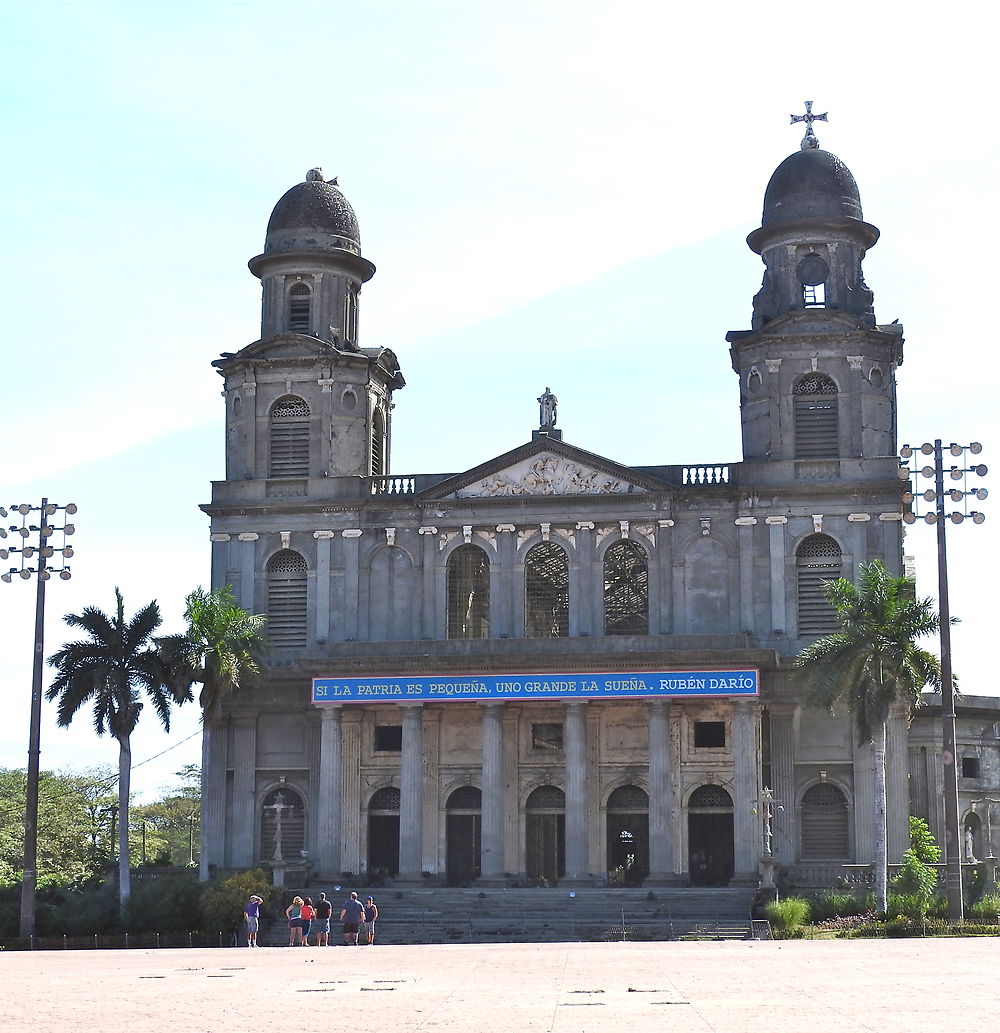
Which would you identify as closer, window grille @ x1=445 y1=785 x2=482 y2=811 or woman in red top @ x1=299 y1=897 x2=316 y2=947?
woman in red top @ x1=299 y1=897 x2=316 y2=947

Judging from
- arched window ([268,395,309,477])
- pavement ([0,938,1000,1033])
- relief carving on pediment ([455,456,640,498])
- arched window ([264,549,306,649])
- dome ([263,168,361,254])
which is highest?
dome ([263,168,361,254])

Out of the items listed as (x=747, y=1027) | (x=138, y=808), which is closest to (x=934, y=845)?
(x=747, y=1027)

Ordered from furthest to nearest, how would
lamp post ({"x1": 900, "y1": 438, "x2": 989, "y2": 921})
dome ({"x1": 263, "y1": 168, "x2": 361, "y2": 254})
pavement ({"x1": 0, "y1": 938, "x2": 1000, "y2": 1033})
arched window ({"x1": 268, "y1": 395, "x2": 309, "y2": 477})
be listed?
1. dome ({"x1": 263, "y1": 168, "x2": 361, "y2": 254})
2. arched window ({"x1": 268, "y1": 395, "x2": 309, "y2": 477})
3. lamp post ({"x1": 900, "y1": 438, "x2": 989, "y2": 921})
4. pavement ({"x1": 0, "y1": 938, "x2": 1000, "y2": 1033})

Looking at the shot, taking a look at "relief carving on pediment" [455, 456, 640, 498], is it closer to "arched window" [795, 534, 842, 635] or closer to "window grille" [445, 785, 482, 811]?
"arched window" [795, 534, 842, 635]

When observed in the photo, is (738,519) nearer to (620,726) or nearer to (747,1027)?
Answer: (620,726)

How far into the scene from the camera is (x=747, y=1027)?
1905cm

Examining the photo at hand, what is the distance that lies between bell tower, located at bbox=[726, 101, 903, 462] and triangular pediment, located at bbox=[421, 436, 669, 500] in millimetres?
4544

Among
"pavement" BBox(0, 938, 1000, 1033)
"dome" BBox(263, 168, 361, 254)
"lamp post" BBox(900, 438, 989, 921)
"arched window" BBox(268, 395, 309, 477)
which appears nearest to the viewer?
"pavement" BBox(0, 938, 1000, 1033)

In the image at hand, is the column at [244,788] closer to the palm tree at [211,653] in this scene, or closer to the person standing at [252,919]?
the palm tree at [211,653]

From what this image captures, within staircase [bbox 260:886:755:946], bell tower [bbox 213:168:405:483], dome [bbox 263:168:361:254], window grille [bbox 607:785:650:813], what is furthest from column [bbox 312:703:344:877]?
dome [bbox 263:168:361:254]

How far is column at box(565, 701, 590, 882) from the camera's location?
54531 millimetres

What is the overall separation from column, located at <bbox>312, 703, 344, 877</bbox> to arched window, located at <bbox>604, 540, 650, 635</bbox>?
30.7ft

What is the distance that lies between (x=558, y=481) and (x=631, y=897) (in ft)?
47.0

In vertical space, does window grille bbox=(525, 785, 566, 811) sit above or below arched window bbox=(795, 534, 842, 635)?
below
